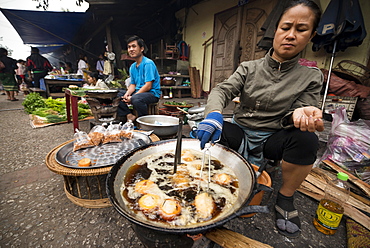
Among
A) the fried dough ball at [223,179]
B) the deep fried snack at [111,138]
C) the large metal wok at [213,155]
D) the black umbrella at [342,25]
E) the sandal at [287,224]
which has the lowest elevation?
the sandal at [287,224]

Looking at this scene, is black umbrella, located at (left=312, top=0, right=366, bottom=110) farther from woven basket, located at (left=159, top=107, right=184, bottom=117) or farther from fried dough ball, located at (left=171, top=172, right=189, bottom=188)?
fried dough ball, located at (left=171, top=172, right=189, bottom=188)

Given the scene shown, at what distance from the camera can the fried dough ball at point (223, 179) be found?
122cm

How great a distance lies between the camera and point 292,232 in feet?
4.99

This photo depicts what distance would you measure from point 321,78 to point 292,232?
1.57m

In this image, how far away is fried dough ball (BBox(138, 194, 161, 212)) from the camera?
99 centimetres

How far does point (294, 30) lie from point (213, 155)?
4.42ft

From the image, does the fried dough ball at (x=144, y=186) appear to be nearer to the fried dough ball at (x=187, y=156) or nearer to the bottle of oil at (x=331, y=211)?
the fried dough ball at (x=187, y=156)

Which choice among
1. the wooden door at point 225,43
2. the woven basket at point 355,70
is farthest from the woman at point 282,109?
the wooden door at point 225,43

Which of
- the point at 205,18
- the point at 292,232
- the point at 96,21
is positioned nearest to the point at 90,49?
the point at 96,21

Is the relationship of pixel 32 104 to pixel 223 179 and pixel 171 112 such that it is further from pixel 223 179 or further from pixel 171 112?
pixel 223 179

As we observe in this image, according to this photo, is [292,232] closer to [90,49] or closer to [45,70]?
[45,70]

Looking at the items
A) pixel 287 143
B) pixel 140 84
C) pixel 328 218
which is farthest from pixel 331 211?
pixel 140 84

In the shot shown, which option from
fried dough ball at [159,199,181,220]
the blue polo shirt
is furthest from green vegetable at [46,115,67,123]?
fried dough ball at [159,199,181,220]

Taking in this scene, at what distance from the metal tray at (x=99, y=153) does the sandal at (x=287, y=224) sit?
169 centimetres
